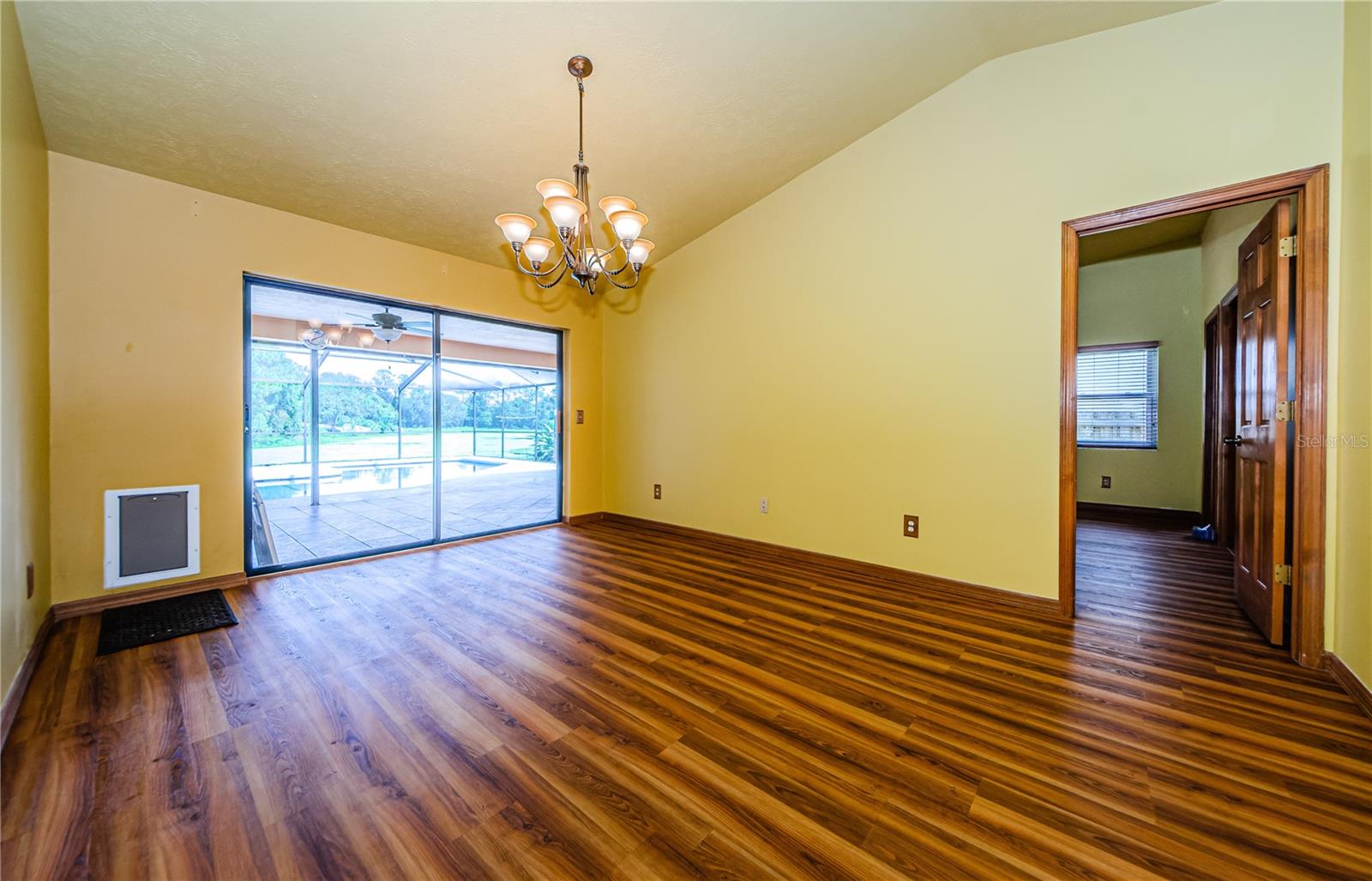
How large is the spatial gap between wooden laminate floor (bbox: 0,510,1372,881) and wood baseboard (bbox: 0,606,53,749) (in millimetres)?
45

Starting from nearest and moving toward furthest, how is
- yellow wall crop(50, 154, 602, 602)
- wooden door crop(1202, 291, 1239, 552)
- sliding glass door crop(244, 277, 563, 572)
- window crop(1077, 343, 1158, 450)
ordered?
yellow wall crop(50, 154, 602, 602) < sliding glass door crop(244, 277, 563, 572) < wooden door crop(1202, 291, 1239, 552) < window crop(1077, 343, 1158, 450)

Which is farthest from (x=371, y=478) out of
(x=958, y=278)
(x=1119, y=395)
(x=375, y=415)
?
(x=1119, y=395)

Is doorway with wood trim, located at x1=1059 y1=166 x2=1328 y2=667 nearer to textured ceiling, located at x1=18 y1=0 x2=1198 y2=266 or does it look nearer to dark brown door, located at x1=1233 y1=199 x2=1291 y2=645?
dark brown door, located at x1=1233 y1=199 x2=1291 y2=645

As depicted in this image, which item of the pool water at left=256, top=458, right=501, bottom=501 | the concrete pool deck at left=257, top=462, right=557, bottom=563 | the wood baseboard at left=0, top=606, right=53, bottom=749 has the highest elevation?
the pool water at left=256, top=458, right=501, bottom=501

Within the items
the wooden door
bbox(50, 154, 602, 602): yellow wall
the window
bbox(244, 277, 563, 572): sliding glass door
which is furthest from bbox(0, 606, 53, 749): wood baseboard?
the window

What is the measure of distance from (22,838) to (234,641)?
132 cm

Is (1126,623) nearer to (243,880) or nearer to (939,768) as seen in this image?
(939,768)

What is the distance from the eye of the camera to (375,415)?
4152 millimetres

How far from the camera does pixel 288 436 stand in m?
3.71

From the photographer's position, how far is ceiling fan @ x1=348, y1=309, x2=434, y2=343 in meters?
4.05

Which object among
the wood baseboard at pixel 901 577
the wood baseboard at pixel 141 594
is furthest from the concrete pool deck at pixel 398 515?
the wood baseboard at pixel 901 577

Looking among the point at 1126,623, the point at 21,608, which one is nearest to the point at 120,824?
the point at 21,608

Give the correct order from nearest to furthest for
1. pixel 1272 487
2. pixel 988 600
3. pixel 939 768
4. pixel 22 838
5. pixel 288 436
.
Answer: pixel 22 838 → pixel 939 768 → pixel 1272 487 → pixel 988 600 → pixel 288 436

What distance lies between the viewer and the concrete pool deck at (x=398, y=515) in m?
4.03
